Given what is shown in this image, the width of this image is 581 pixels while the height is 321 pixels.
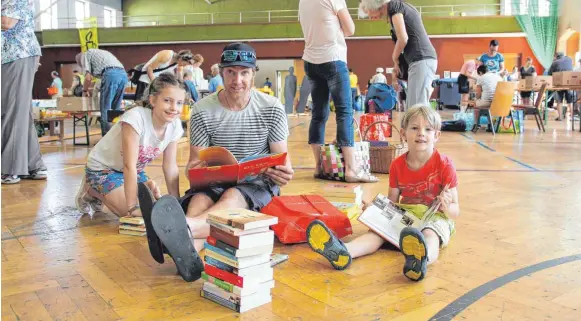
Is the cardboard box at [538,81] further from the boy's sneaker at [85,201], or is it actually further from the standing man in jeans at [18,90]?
the boy's sneaker at [85,201]

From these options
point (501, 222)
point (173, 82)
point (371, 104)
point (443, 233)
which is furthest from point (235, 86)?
point (371, 104)

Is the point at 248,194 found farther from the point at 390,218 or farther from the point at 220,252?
the point at 220,252

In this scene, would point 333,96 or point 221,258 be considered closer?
point 221,258

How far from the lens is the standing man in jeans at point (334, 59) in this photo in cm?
374

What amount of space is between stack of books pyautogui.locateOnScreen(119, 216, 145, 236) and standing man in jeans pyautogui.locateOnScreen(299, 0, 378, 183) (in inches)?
68.4

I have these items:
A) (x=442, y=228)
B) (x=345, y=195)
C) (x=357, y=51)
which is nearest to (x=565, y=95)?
(x=357, y=51)

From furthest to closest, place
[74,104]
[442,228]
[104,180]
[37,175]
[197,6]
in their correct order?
[197,6], [74,104], [37,175], [104,180], [442,228]

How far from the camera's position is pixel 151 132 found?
2553 millimetres

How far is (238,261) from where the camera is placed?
1.54 metres

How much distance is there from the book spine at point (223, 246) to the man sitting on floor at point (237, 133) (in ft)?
1.49

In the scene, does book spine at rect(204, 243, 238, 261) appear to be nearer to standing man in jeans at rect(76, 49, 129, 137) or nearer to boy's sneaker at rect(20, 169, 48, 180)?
boy's sneaker at rect(20, 169, 48, 180)

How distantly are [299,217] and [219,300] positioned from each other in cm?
76

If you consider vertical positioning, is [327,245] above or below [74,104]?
below

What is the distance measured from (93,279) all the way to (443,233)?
131cm
